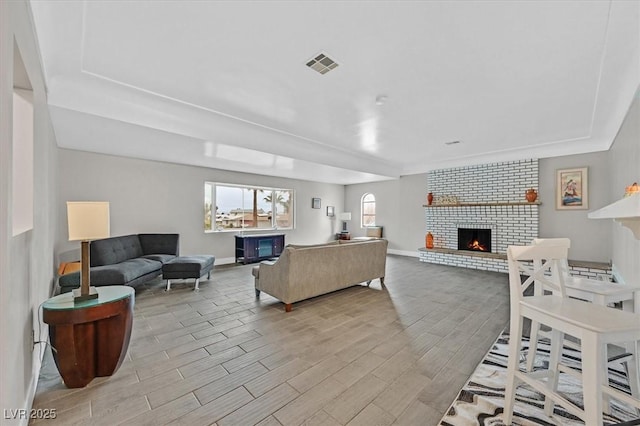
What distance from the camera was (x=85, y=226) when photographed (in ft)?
6.89

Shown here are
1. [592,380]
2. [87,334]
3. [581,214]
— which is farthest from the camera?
[581,214]

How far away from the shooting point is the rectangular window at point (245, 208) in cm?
695

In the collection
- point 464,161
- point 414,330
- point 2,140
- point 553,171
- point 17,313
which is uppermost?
point 464,161

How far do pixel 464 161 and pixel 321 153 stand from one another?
3.92 m

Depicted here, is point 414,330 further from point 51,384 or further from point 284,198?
point 284,198

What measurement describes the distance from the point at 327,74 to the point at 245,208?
5.54 metres

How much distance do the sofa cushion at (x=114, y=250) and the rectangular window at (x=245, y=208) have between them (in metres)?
1.81

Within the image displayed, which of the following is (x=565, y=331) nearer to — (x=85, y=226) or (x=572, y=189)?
(x=85, y=226)

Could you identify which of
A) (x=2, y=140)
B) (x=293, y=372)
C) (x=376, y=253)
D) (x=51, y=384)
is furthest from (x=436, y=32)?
(x=51, y=384)

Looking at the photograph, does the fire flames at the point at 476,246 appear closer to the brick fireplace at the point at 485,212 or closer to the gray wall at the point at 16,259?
the brick fireplace at the point at 485,212

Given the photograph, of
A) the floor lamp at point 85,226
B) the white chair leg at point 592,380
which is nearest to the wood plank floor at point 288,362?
the floor lamp at point 85,226

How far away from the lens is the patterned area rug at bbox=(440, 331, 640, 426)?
1679mm

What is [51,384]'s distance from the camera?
80.4 inches

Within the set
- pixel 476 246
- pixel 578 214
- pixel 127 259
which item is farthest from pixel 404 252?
pixel 127 259
